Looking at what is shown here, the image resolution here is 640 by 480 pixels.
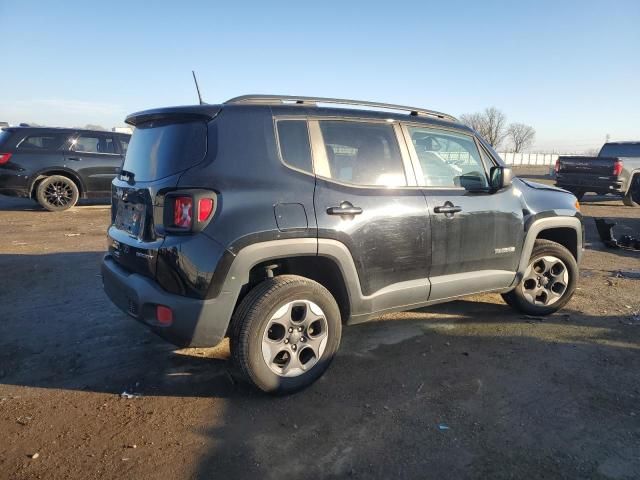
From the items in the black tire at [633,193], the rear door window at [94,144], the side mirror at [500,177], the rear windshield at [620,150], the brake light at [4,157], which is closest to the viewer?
the side mirror at [500,177]

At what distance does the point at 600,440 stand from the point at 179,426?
2.46 m

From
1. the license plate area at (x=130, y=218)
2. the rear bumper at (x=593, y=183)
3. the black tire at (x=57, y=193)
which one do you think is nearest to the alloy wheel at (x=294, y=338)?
the license plate area at (x=130, y=218)

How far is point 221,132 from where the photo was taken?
3.02m

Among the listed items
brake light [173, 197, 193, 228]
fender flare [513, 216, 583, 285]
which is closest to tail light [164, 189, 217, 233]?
brake light [173, 197, 193, 228]

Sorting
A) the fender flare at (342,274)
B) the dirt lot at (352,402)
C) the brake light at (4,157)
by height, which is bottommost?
the dirt lot at (352,402)

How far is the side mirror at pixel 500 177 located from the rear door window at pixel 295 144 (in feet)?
5.91

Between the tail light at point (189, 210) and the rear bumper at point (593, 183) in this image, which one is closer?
the tail light at point (189, 210)

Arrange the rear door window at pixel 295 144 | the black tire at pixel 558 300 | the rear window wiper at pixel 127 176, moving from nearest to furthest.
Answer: the rear door window at pixel 295 144 < the rear window wiper at pixel 127 176 < the black tire at pixel 558 300

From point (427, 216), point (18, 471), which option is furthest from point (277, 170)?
point (18, 471)

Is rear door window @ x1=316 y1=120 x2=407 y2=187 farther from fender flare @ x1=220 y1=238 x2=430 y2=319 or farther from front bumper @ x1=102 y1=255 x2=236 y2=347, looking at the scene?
front bumper @ x1=102 y1=255 x2=236 y2=347

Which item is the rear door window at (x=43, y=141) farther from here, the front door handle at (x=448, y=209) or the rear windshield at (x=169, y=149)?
the front door handle at (x=448, y=209)

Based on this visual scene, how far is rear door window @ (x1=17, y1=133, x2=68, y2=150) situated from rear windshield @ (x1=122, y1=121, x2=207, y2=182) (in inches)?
338

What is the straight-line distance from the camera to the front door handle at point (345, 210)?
10.6ft

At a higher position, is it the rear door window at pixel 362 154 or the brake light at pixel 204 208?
the rear door window at pixel 362 154
